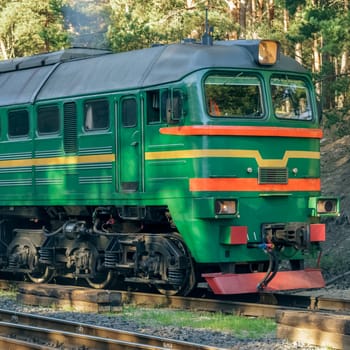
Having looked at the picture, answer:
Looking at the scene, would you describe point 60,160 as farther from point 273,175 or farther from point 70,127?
point 273,175

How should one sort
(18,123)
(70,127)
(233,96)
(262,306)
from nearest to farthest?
(262,306) → (233,96) → (70,127) → (18,123)

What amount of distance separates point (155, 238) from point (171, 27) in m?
15.9

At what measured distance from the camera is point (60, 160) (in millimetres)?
15141

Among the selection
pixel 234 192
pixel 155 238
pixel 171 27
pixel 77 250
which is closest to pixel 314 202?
pixel 234 192

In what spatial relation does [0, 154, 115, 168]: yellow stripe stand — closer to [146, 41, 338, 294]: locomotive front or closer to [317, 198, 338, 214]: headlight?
[146, 41, 338, 294]: locomotive front

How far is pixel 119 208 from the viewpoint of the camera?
14.3m

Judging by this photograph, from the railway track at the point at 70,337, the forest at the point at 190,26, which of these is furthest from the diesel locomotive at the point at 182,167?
the railway track at the point at 70,337

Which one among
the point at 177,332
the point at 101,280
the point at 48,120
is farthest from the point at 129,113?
the point at 177,332

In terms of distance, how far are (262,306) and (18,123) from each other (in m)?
5.65

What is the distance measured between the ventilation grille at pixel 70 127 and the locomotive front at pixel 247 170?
1.70m

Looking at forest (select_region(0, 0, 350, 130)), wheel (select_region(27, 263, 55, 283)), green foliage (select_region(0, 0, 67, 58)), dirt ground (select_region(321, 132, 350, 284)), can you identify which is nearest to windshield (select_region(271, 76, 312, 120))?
forest (select_region(0, 0, 350, 130))

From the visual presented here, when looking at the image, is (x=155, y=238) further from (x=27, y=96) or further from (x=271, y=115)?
(x=27, y=96)

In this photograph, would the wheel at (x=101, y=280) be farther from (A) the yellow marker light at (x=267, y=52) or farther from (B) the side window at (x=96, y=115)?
(A) the yellow marker light at (x=267, y=52)

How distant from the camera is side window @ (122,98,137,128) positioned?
13.8 metres
